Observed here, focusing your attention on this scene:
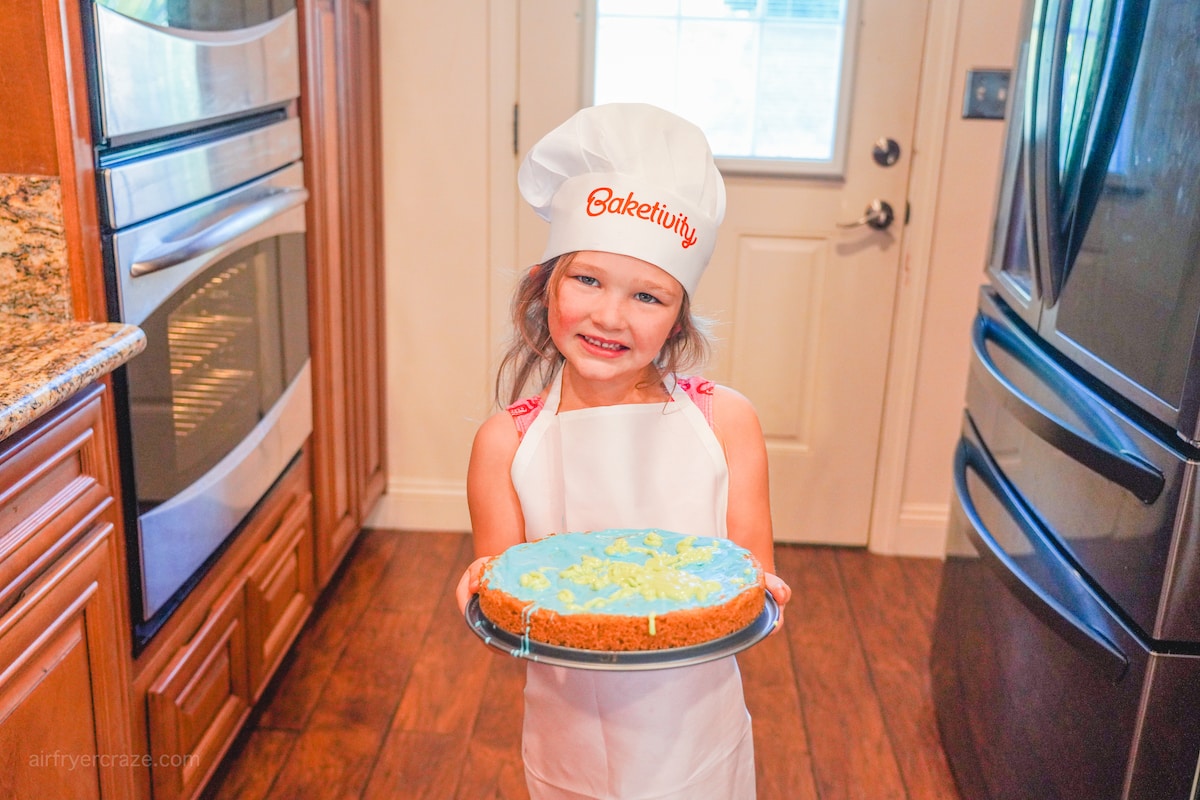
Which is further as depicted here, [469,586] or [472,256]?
[472,256]

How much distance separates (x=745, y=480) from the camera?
4.58 feet

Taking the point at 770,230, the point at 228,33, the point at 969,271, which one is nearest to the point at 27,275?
the point at 228,33

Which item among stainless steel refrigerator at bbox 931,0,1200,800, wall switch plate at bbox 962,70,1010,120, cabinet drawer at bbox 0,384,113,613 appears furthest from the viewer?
wall switch plate at bbox 962,70,1010,120

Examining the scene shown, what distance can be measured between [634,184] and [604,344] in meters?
0.18

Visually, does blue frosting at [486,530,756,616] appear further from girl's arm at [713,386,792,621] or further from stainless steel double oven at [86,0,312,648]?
stainless steel double oven at [86,0,312,648]

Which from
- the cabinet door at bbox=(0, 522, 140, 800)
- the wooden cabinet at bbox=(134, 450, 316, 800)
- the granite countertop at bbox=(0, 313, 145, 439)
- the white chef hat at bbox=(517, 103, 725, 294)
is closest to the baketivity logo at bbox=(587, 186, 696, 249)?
the white chef hat at bbox=(517, 103, 725, 294)

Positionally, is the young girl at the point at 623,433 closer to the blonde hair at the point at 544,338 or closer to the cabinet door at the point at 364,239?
the blonde hair at the point at 544,338

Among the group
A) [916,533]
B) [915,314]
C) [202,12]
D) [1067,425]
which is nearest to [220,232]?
[202,12]

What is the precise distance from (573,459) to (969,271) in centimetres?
175

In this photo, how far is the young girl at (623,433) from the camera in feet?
4.19

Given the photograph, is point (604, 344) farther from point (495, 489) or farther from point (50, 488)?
point (50, 488)

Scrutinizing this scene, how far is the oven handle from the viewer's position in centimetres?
153

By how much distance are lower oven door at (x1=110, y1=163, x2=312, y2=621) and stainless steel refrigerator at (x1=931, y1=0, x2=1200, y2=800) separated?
1247 mm

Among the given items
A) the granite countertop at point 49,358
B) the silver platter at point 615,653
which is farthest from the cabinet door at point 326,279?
the silver platter at point 615,653
